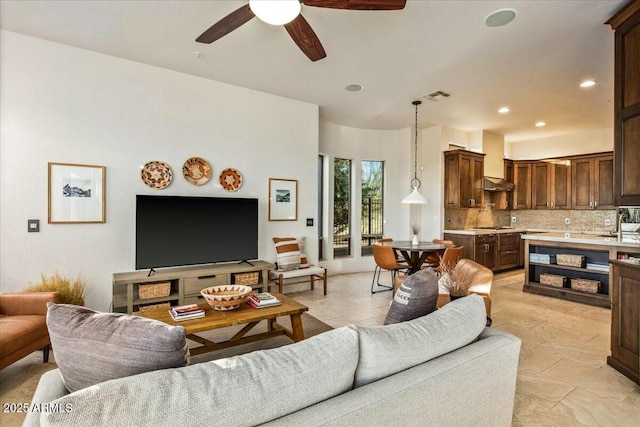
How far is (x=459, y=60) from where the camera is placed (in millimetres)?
3656

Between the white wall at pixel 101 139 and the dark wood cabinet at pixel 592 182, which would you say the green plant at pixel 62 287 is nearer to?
the white wall at pixel 101 139

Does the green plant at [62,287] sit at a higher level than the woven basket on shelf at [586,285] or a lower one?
higher

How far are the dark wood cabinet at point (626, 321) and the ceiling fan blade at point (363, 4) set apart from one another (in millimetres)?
2714

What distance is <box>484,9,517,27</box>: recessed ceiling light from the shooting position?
276cm

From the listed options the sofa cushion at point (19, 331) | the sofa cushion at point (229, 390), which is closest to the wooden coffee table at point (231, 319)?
the sofa cushion at point (19, 331)

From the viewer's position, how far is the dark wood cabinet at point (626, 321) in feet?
8.04

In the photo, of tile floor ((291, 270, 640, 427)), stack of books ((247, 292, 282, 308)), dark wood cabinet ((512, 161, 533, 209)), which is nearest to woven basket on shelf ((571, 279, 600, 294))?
tile floor ((291, 270, 640, 427))

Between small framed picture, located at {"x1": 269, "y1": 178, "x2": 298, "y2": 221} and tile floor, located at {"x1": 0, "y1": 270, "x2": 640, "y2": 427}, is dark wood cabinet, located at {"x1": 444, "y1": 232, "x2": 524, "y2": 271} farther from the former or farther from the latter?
small framed picture, located at {"x1": 269, "y1": 178, "x2": 298, "y2": 221}

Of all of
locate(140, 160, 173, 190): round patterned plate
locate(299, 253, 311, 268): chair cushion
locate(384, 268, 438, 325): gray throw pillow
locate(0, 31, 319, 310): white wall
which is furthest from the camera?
locate(299, 253, 311, 268): chair cushion

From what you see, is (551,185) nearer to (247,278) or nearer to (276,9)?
(247,278)

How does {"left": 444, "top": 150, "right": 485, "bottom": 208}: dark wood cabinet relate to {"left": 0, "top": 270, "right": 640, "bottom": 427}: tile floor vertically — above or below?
above

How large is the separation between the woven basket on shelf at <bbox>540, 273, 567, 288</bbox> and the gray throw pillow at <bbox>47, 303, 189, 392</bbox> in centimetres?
557

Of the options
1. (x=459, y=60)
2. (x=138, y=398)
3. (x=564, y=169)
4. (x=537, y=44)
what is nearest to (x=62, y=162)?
(x=138, y=398)

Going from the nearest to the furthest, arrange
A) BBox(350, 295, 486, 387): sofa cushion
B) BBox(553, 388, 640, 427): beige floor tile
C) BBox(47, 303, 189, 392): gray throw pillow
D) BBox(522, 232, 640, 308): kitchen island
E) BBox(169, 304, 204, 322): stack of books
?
BBox(47, 303, 189, 392): gray throw pillow < BBox(350, 295, 486, 387): sofa cushion < BBox(553, 388, 640, 427): beige floor tile < BBox(169, 304, 204, 322): stack of books < BBox(522, 232, 640, 308): kitchen island
